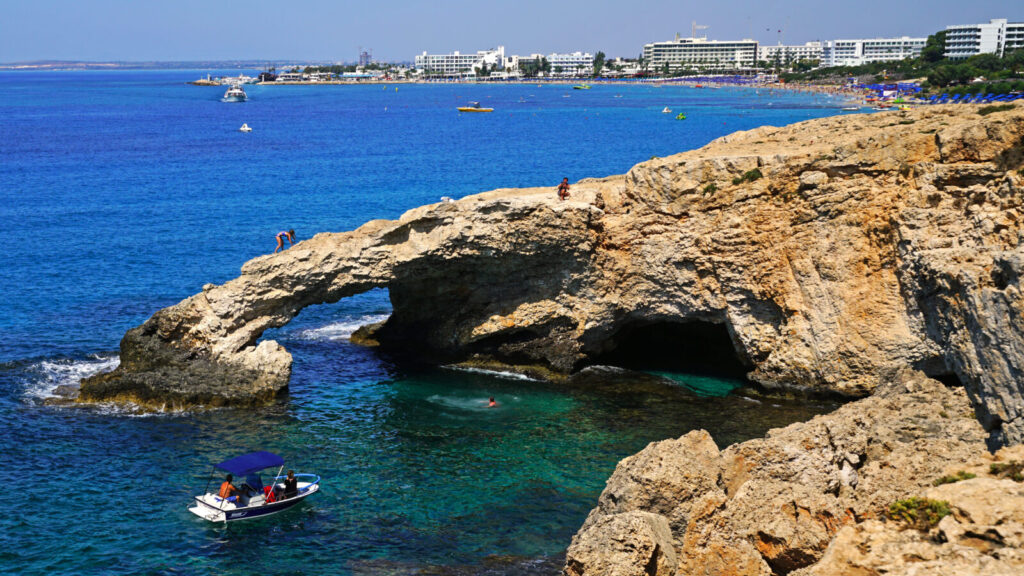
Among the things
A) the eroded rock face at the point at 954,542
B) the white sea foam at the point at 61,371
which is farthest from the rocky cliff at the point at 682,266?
the eroded rock face at the point at 954,542

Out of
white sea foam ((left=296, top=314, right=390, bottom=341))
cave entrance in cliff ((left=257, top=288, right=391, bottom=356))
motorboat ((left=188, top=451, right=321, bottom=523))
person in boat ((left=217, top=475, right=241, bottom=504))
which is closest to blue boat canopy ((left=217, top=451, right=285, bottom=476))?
motorboat ((left=188, top=451, right=321, bottom=523))

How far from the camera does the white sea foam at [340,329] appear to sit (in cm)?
4272

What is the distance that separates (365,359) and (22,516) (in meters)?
15.9

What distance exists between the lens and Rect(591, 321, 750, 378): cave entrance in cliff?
37.3 meters

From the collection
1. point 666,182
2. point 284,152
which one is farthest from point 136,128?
point 666,182

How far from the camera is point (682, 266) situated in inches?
1316

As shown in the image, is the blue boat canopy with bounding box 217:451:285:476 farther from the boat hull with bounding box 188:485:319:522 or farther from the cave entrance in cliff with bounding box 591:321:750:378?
the cave entrance in cliff with bounding box 591:321:750:378

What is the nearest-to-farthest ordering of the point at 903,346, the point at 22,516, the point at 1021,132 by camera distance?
the point at 22,516, the point at 1021,132, the point at 903,346

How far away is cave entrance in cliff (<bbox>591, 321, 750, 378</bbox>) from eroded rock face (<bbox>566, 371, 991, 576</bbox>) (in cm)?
1474

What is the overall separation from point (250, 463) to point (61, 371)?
14.6 meters

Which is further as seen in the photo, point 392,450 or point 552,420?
point 552,420

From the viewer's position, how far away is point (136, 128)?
14125cm

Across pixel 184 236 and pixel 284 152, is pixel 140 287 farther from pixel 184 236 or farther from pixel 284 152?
pixel 284 152

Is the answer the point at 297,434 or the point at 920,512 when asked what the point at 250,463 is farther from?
the point at 920,512
